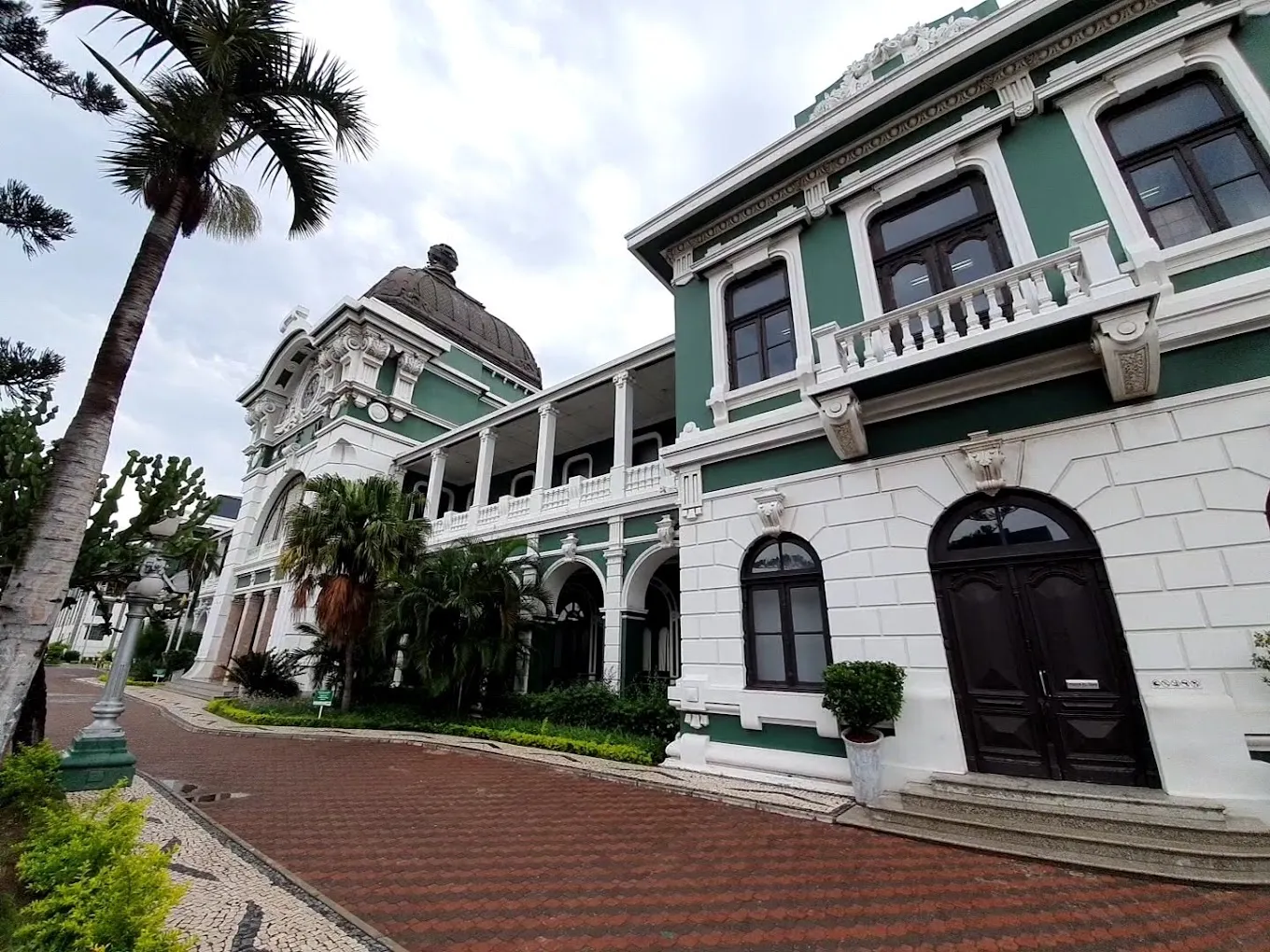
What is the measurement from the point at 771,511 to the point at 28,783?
26.4ft

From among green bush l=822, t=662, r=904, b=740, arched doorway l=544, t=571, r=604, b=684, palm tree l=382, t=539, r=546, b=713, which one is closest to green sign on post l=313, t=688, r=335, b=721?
palm tree l=382, t=539, r=546, b=713

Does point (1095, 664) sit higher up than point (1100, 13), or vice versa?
point (1100, 13)

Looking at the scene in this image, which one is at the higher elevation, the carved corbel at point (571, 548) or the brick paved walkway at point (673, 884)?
the carved corbel at point (571, 548)

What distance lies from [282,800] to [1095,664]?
859 cm

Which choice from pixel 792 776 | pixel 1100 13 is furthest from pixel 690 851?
pixel 1100 13

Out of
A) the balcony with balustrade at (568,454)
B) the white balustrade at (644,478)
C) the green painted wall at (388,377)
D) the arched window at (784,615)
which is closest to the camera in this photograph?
the arched window at (784,615)

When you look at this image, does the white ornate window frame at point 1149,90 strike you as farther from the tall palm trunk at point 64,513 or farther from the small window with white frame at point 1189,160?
the tall palm trunk at point 64,513

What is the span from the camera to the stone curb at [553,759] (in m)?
5.84

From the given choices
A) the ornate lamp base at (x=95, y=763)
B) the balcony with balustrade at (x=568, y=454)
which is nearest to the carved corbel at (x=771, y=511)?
the balcony with balustrade at (x=568, y=454)

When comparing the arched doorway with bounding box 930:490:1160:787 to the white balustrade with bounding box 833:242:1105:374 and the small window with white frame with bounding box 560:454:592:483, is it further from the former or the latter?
the small window with white frame with bounding box 560:454:592:483

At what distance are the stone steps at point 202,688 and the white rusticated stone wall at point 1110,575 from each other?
16173mm

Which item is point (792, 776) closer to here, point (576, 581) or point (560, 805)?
point (560, 805)

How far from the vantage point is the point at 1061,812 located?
467cm

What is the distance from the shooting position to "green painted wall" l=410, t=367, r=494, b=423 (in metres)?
21.0
